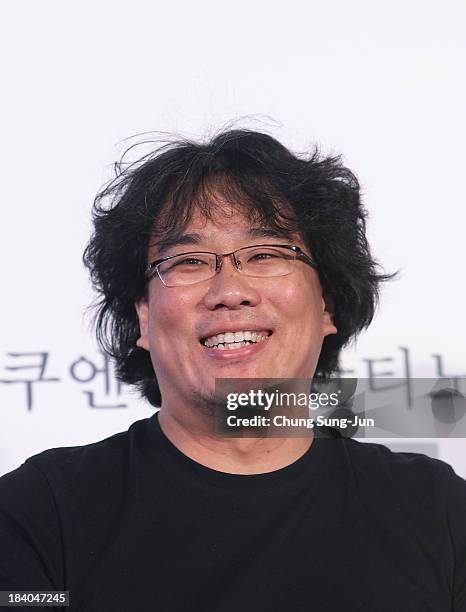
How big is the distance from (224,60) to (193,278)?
2.64 feet

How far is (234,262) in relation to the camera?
1248 millimetres

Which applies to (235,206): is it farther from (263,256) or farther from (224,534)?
(224,534)

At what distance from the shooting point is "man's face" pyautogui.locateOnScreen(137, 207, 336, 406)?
1.23 m

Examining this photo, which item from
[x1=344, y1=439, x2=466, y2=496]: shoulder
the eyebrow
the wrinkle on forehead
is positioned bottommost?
[x1=344, y1=439, x2=466, y2=496]: shoulder

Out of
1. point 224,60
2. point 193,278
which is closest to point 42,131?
point 224,60

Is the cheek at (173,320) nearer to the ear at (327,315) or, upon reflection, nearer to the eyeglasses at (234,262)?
the eyeglasses at (234,262)

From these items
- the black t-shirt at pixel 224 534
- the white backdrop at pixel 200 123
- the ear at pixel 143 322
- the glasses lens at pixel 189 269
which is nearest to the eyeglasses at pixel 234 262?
the glasses lens at pixel 189 269

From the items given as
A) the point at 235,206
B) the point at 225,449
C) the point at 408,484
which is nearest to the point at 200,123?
the point at 235,206

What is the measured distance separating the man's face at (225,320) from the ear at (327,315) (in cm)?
12

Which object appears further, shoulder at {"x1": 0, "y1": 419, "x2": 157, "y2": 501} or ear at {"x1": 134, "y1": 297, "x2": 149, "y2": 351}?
ear at {"x1": 134, "y1": 297, "x2": 149, "y2": 351}

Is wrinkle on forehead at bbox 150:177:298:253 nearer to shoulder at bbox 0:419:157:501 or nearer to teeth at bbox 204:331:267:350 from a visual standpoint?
teeth at bbox 204:331:267:350

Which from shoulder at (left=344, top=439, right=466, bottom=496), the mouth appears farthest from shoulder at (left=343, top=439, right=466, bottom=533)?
the mouth

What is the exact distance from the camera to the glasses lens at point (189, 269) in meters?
1.26

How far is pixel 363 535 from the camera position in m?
1.20
